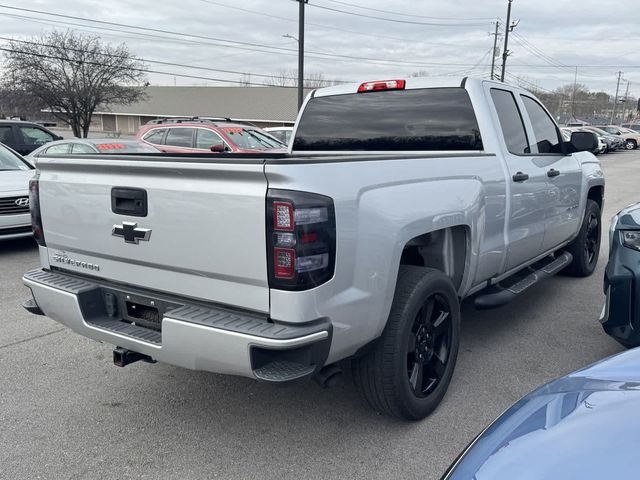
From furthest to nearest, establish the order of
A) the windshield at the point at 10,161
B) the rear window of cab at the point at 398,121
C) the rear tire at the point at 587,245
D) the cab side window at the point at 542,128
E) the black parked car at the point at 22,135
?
the black parked car at the point at 22,135 → the windshield at the point at 10,161 → the rear tire at the point at 587,245 → the cab side window at the point at 542,128 → the rear window of cab at the point at 398,121

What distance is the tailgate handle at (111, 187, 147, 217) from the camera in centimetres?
287

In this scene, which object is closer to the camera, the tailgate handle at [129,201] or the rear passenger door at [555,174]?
the tailgate handle at [129,201]

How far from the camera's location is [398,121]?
454 cm

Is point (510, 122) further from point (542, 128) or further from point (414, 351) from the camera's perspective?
point (414, 351)

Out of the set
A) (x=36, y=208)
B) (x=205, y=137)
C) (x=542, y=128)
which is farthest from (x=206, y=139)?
(x=36, y=208)

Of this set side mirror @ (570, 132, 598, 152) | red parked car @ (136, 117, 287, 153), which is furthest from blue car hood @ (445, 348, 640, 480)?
red parked car @ (136, 117, 287, 153)

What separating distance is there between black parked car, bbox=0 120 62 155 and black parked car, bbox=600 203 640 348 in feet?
40.0

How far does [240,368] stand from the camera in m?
2.54

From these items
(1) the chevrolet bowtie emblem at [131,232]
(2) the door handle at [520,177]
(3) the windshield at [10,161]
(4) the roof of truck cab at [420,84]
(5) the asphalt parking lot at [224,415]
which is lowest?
(5) the asphalt parking lot at [224,415]

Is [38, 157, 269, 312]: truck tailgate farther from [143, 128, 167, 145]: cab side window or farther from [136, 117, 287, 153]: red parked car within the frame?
[143, 128, 167, 145]: cab side window

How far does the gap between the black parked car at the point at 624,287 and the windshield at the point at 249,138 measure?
10126 mm

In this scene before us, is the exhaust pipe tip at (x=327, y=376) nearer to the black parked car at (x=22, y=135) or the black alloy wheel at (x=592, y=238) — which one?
the black alloy wheel at (x=592, y=238)

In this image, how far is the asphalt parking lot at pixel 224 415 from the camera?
294 cm

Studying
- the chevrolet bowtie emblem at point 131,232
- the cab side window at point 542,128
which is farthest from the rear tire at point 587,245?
the chevrolet bowtie emblem at point 131,232
